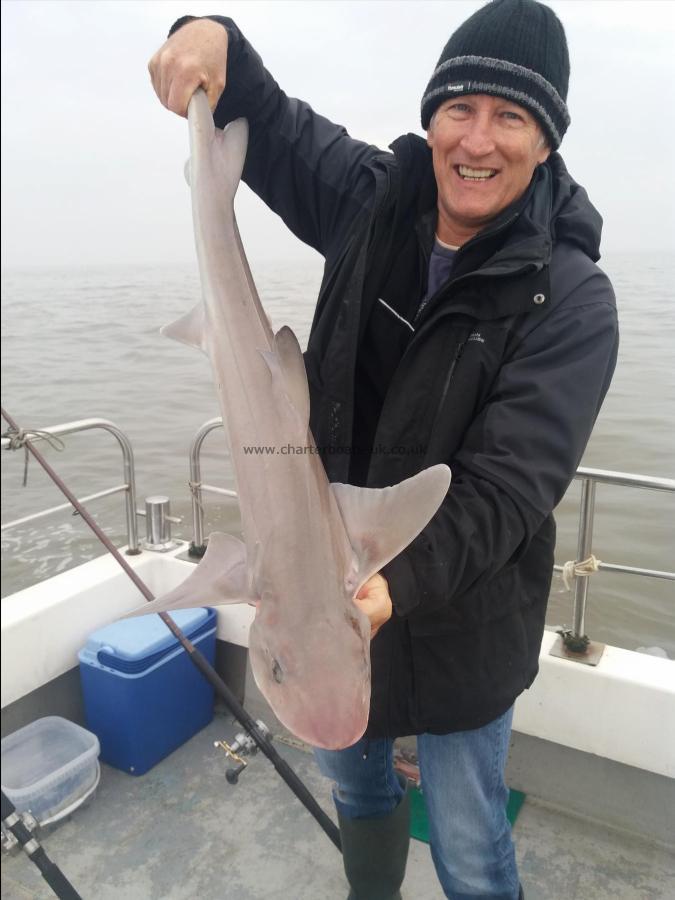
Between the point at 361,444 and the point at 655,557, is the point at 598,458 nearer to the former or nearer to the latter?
the point at 655,557

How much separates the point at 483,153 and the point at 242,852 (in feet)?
8.65

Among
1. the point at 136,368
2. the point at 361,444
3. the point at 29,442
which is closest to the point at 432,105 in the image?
the point at 361,444

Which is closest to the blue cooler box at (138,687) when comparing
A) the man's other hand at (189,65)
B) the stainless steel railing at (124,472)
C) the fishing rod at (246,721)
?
the fishing rod at (246,721)

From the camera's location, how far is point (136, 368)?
1434 cm

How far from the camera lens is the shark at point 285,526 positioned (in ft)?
4.25

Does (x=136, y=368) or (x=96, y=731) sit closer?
(x=96, y=731)

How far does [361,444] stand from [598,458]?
335 cm

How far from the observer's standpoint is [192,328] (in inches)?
67.3

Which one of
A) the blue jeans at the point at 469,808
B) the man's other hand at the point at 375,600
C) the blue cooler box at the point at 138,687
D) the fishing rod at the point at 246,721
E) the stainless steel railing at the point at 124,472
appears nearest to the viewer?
the man's other hand at the point at 375,600

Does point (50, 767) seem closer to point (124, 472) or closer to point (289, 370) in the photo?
point (124, 472)

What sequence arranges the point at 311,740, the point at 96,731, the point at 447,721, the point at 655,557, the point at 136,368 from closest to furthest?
1. the point at 311,740
2. the point at 447,721
3. the point at 96,731
4. the point at 655,557
5. the point at 136,368

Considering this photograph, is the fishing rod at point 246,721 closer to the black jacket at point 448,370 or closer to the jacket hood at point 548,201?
the black jacket at point 448,370

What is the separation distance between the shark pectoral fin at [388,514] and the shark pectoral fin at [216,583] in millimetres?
226

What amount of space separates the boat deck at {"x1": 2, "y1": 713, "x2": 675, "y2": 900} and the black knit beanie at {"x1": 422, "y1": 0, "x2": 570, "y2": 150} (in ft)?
8.45
